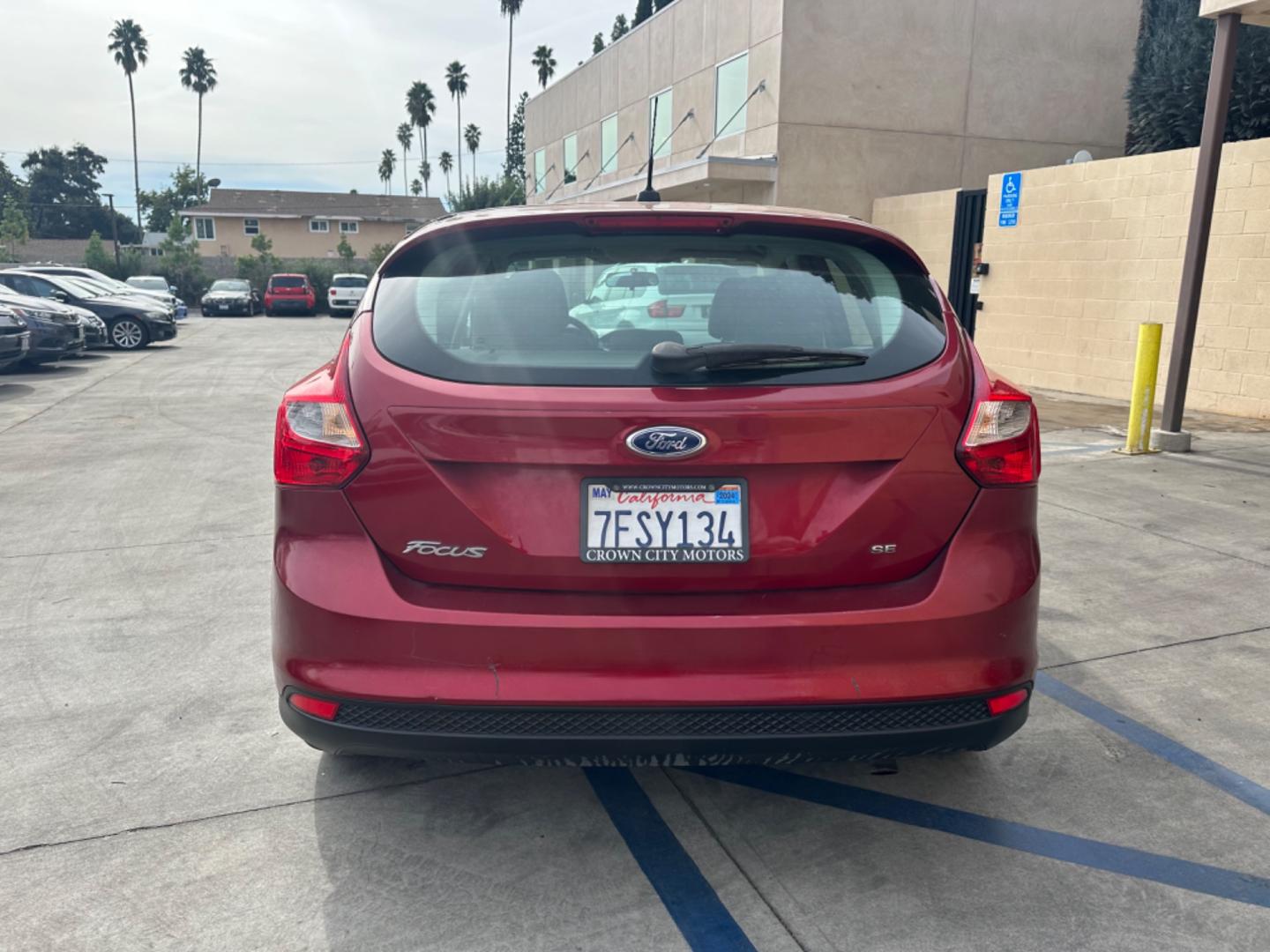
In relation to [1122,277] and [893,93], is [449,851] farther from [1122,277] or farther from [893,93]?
[893,93]

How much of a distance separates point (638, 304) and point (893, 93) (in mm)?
18542

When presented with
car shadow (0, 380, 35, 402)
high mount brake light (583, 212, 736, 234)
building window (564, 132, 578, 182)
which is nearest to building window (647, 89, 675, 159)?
building window (564, 132, 578, 182)

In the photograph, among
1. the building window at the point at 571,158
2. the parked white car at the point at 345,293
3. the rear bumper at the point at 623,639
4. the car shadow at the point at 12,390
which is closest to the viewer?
the rear bumper at the point at 623,639

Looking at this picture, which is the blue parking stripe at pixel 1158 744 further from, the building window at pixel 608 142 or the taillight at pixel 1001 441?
the building window at pixel 608 142

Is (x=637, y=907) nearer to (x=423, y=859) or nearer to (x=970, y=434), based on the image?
(x=423, y=859)

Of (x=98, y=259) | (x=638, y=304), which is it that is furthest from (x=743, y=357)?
(x=98, y=259)

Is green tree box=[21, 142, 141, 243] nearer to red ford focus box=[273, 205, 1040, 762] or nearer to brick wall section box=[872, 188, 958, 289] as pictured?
brick wall section box=[872, 188, 958, 289]

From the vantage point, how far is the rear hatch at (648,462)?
2338 mm

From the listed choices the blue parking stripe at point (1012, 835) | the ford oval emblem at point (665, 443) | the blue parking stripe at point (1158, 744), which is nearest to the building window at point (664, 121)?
the blue parking stripe at point (1158, 744)

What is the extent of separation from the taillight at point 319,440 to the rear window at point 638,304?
0.59 ft

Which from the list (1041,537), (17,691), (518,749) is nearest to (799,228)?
(518,749)

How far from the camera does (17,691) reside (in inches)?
145

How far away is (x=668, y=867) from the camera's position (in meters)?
2.65

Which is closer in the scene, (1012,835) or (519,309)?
(519,309)
